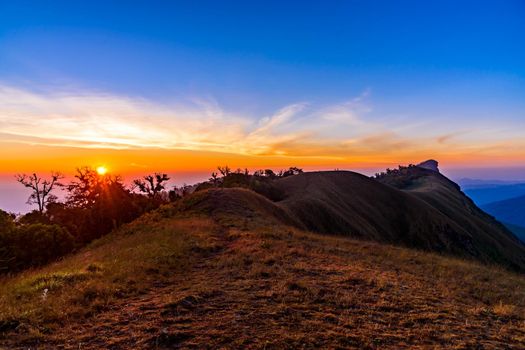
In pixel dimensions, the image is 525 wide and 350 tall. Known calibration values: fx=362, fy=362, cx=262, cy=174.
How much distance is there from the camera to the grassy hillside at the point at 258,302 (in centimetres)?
857

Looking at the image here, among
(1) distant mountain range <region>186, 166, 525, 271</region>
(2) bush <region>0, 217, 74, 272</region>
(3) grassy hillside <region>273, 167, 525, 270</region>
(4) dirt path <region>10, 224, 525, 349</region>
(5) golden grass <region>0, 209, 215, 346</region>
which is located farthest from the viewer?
(3) grassy hillside <region>273, 167, 525, 270</region>

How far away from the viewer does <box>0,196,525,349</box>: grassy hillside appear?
8.57m

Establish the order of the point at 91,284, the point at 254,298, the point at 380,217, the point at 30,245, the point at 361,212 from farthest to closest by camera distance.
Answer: the point at 380,217
the point at 361,212
the point at 30,245
the point at 91,284
the point at 254,298

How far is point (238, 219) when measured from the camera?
92.2 feet

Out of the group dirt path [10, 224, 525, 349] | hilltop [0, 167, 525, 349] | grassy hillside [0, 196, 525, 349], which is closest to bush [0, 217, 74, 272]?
hilltop [0, 167, 525, 349]

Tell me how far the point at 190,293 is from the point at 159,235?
→ 10920mm

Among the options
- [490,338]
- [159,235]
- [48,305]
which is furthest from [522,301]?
[159,235]

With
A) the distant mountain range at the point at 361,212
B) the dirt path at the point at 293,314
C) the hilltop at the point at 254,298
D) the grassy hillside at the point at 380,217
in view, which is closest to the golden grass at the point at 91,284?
the hilltop at the point at 254,298

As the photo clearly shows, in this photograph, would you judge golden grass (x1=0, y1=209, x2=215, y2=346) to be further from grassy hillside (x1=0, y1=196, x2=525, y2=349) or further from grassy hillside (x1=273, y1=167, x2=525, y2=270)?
grassy hillside (x1=273, y1=167, x2=525, y2=270)

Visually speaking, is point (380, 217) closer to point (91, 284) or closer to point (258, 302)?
point (258, 302)

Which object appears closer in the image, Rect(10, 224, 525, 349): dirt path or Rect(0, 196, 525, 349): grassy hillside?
Rect(10, 224, 525, 349): dirt path

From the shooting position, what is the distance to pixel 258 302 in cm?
1080

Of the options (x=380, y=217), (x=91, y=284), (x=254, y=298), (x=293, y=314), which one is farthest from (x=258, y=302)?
(x=380, y=217)

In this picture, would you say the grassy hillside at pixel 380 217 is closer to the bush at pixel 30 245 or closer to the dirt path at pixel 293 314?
the bush at pixel 30 245
